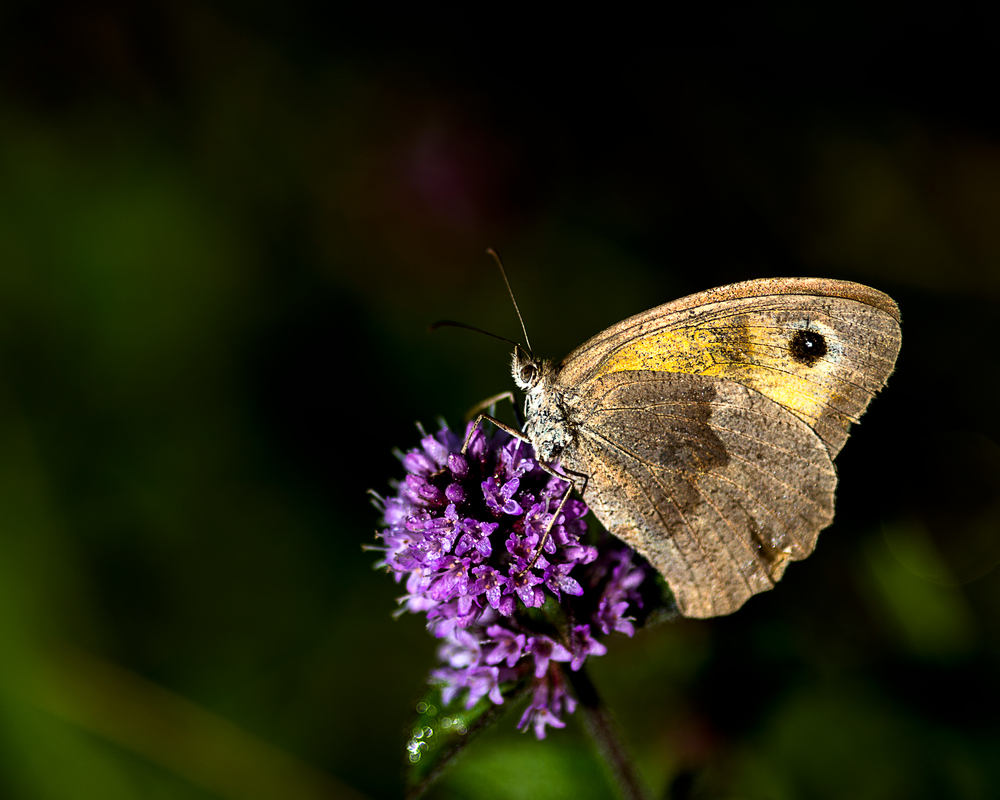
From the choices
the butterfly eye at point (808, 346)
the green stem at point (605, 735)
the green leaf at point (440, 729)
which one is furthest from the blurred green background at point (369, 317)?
the butterfly eye at point (808, 346)

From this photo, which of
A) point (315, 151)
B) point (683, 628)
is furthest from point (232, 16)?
point (683, 628)

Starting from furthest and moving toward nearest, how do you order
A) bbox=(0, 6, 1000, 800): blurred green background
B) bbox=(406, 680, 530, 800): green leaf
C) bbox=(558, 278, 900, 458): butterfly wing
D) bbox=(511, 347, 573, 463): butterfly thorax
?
bbox=(0, 6, 1000, 800): blurred green background, bbox=(511, 347, 573, 463): butterfly thorax, bbox=(558, 278, 900, 458): butterfly wing, bbox=(406, 680, 530, 800): green leaf

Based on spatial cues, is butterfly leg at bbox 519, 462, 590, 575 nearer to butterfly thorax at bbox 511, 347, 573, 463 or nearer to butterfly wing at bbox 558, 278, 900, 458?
butterfly thorax at bbox 511, 347, 573, 463

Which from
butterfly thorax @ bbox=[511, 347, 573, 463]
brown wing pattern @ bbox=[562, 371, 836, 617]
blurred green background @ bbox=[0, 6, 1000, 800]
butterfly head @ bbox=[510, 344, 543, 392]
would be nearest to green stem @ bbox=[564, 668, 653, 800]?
brown wing pattern @ bbox=[562, 371, 836, 617]

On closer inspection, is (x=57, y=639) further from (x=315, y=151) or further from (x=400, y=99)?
(x=400, y=99)

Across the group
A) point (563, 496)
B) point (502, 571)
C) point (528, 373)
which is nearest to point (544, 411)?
point (528, 373)

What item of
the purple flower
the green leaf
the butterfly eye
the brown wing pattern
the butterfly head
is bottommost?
the green leaf

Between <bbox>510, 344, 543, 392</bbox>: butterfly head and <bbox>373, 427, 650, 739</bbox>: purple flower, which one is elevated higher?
<bbox>510, 344, 543, 392</bbox>: butterfly head

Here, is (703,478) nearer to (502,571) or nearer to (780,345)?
(780,345)
